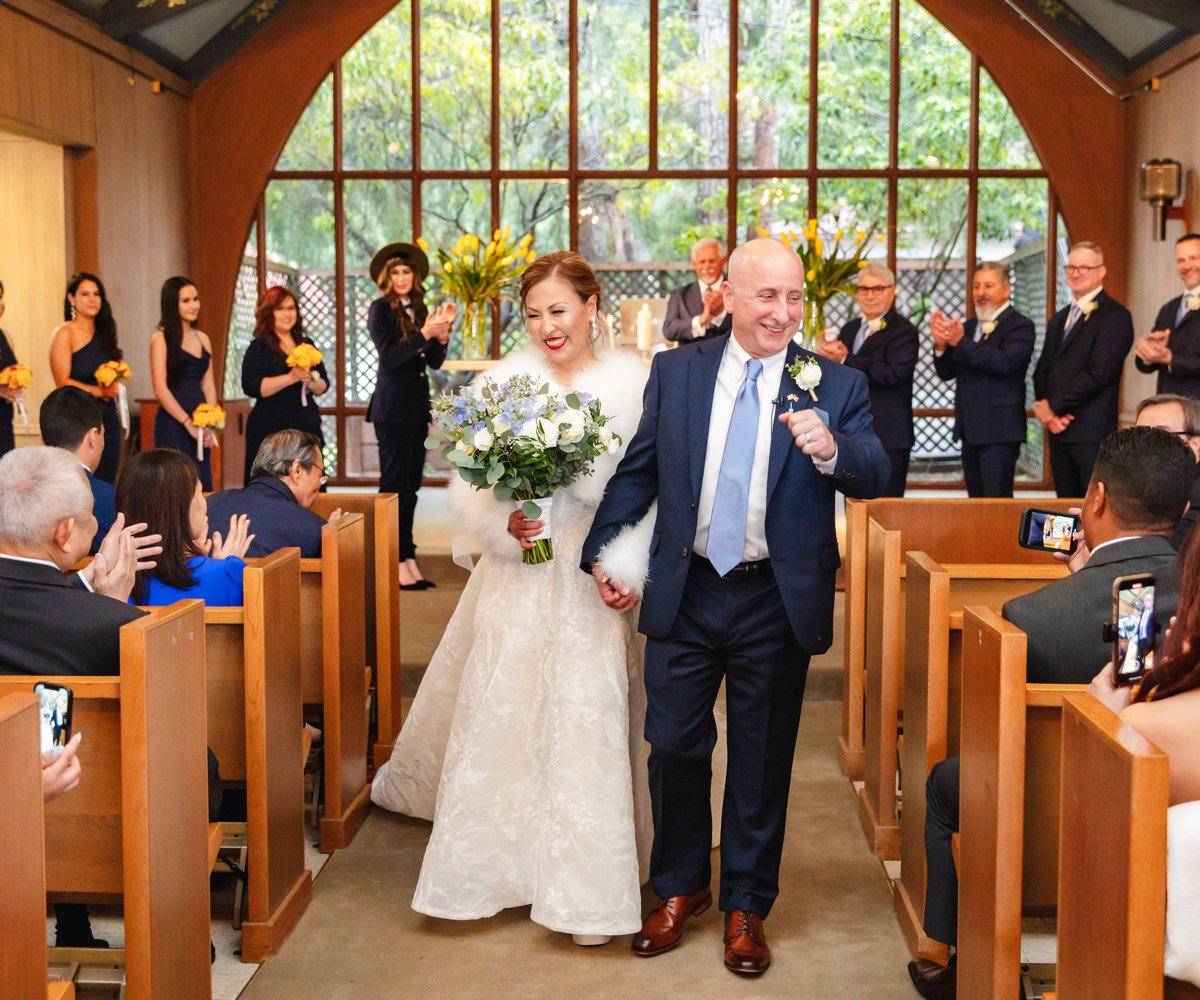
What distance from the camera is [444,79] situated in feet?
36.1

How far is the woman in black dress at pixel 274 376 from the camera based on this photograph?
6828 mm

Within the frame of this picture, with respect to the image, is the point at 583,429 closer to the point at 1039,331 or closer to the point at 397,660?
the point at 397,660

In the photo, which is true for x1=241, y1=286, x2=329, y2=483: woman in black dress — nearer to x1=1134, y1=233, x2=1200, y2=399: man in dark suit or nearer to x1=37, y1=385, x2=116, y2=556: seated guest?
x1=37, y1=385, x2=116, y2=556: seated guest

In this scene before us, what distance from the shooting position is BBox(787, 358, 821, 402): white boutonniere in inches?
121

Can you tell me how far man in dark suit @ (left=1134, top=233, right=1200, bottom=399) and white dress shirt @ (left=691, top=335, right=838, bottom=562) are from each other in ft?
11.2

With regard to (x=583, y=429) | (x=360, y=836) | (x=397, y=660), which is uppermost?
(x=583, y=429)

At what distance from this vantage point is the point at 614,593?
333 cm

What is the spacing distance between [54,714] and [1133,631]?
161 cm

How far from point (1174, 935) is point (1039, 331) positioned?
988cm

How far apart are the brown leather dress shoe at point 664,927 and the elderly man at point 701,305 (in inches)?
152

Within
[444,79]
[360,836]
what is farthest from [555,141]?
[360,836]

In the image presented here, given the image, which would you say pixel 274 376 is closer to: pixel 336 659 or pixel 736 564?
pixel 336 659

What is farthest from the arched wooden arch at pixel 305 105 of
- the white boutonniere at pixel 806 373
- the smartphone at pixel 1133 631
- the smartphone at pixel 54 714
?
the smartphone at pixel 1133 631

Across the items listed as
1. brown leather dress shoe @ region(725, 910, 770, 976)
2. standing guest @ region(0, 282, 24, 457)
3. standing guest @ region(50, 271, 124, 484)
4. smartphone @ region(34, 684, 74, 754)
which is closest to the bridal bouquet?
brown leather dress shoe @ region(725, 910, 770, 976)
